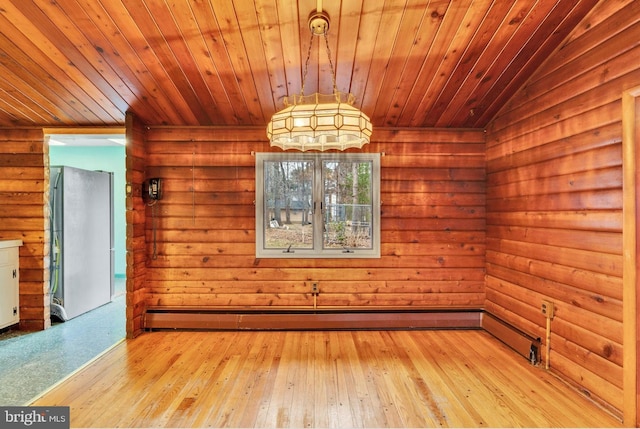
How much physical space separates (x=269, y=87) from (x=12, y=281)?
12.0 ft

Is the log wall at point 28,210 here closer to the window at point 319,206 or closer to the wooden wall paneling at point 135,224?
the wooden wall paneling at point 135,224

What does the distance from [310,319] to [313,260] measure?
68 cm

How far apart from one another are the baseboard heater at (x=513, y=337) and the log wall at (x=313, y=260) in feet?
→ 0.81

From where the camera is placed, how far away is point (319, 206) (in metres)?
3.60

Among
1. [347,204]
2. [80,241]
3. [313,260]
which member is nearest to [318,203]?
[347,204]

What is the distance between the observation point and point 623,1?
1904 mm

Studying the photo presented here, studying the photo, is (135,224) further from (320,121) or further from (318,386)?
(320,121)

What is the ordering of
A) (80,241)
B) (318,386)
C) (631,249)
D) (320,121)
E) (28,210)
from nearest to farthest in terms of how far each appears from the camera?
(320,121), (631,249), (318,386), (28,210), (80,241)

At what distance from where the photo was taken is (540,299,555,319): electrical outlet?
2580mm

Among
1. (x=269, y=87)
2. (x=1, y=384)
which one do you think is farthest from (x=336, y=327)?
(x=1, y=384)

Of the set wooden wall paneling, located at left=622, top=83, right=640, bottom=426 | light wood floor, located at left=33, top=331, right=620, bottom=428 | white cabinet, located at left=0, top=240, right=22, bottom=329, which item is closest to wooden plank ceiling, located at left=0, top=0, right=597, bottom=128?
wooden wall paneling, located at left=622, top=83, right=640, bottom=426

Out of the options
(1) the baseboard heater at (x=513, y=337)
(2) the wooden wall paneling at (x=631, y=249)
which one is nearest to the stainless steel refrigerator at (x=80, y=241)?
(1) the baseboard heater at (x=513, y=337)

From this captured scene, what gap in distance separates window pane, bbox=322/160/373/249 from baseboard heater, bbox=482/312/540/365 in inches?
61.1

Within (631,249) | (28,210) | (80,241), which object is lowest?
(80,241)
